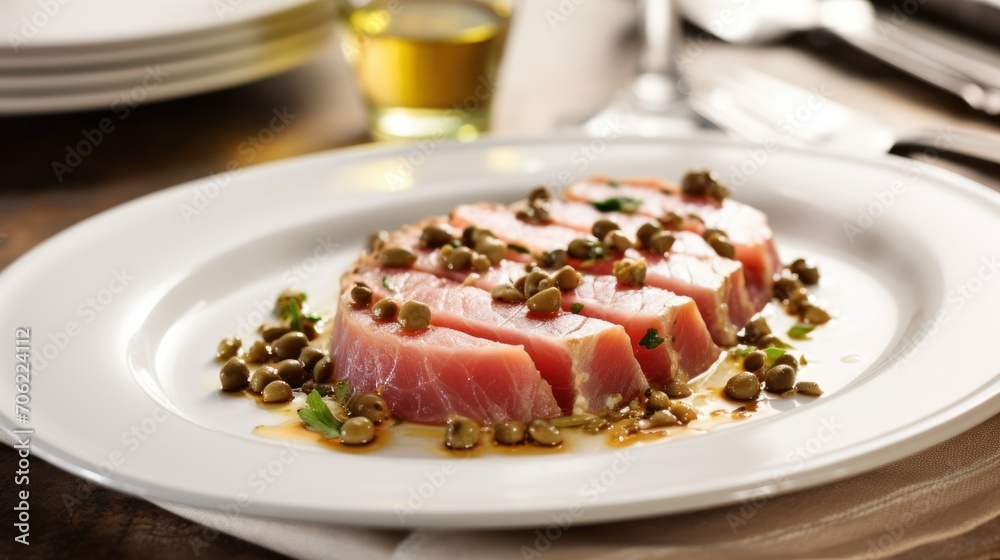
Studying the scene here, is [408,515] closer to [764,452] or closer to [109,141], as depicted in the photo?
[764,452]

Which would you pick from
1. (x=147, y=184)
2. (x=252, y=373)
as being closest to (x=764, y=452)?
(x=252, y=373)

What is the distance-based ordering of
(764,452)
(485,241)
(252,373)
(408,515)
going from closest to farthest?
(408,515) → (764,452) → (252,373) → (485,241)

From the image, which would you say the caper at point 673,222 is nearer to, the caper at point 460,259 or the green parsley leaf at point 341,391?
the caper at point 460,259

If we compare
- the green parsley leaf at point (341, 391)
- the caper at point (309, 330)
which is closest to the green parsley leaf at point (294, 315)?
the caper at point (309, 330)

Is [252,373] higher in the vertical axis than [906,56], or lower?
lower

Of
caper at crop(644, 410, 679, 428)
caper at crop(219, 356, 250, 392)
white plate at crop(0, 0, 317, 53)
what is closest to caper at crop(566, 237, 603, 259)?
caper at crop(644, 410, 679, 428)

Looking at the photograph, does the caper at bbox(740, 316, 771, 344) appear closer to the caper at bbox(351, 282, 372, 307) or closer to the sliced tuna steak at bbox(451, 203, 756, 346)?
the sliced tuna steak at bbox(451, 203, 756, 346)
